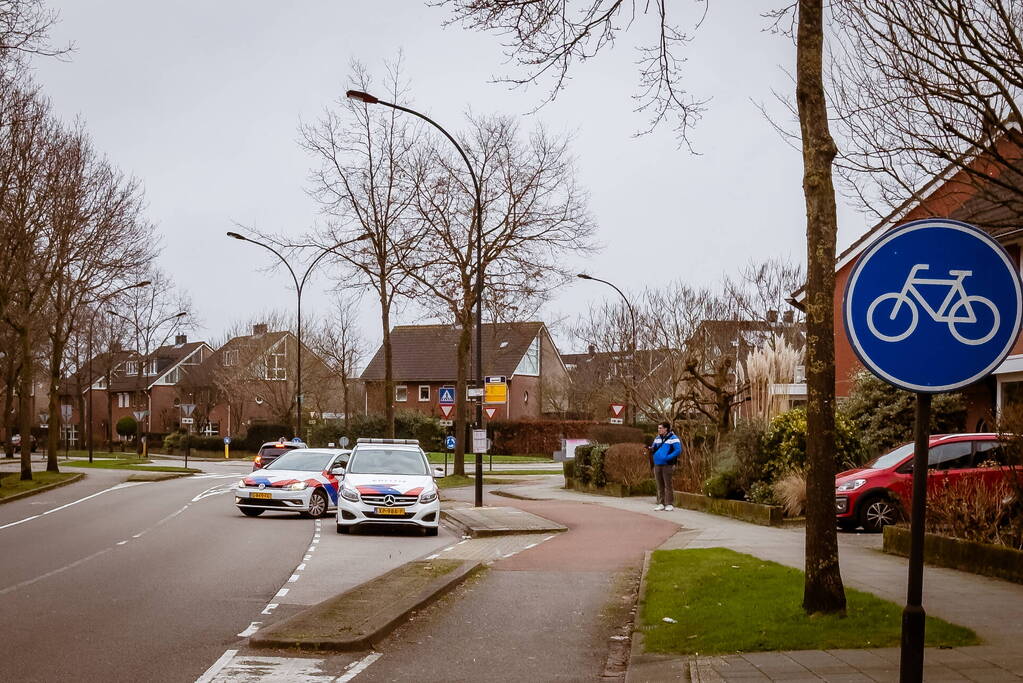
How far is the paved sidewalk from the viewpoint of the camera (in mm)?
7219

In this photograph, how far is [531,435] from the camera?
2709 inches

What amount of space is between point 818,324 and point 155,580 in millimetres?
8418

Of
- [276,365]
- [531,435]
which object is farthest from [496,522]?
[276,365]

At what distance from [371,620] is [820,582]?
151 inches

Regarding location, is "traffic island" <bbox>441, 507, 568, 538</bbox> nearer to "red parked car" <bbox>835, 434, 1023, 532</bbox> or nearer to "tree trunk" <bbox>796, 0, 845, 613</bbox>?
"red parked car" <bbox>835, 434, 1023, 532</bbox>

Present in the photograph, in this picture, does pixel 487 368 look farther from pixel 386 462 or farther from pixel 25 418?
pixel 386 462

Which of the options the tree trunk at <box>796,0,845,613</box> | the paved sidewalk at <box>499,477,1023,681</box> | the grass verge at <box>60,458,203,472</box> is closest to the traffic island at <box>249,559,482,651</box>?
the paved sidewalk at <box>499,477,1023,681</box>

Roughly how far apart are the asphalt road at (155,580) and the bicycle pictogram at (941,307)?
17.3 feet

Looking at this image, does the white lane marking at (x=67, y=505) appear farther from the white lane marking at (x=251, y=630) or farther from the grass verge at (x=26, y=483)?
the white lane marking at (x=251, y=630)

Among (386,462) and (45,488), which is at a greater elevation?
(386,462)

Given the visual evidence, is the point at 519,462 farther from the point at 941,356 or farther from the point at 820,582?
the point at 941,356

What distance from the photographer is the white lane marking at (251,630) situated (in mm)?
9586

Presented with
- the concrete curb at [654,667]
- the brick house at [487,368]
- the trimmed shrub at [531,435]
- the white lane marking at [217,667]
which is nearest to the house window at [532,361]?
the brick house at [487,368]

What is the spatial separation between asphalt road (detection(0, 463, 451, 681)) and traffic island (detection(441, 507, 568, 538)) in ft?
4.65
